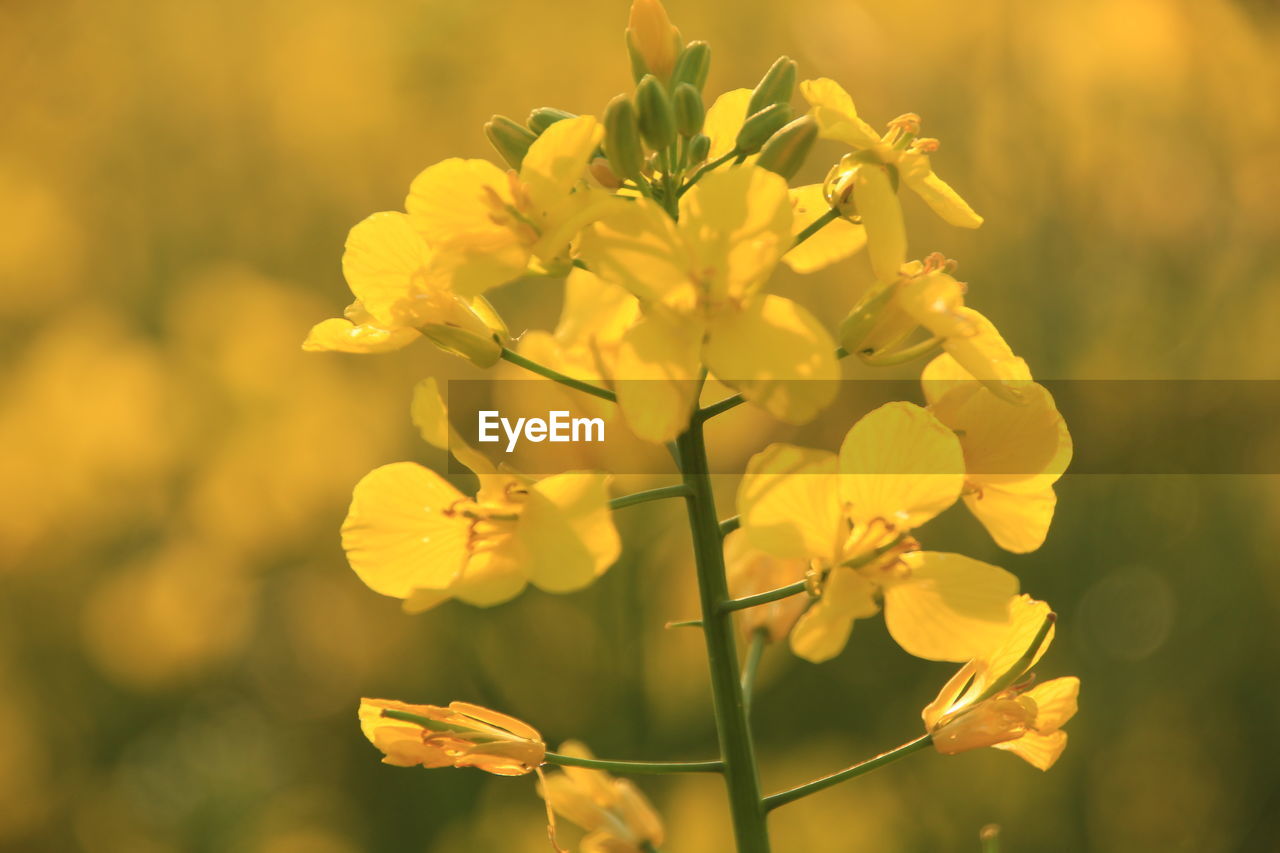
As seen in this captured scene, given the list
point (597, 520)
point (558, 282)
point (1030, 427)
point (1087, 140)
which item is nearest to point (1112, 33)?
point (1087, 140)

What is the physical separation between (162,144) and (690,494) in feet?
11.8

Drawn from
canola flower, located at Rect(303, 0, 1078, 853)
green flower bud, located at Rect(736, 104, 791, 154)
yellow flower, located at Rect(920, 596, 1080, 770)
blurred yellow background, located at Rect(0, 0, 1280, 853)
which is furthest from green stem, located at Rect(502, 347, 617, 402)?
blurred yellow background, located at Rect(0, 0, 1280, 853)

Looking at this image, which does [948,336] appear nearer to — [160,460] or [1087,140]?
[1087,140]

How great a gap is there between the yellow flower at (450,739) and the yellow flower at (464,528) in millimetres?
115

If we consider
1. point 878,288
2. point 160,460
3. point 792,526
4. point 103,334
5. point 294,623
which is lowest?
point 294,623

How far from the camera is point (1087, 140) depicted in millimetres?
2838

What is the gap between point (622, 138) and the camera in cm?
82

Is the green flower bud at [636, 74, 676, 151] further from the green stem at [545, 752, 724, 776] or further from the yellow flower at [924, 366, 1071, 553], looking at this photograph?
the green stem at [545, 752, 724, 776]

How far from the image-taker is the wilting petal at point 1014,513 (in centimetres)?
86

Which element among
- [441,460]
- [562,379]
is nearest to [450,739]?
[562,379]

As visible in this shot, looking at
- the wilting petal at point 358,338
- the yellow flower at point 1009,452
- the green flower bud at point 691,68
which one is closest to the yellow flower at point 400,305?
the wilting petal at point 358,338

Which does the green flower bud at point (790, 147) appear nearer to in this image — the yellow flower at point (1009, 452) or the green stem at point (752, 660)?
the yellow flower at point (1009, 452)

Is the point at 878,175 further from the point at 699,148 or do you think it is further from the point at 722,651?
the point at 722,651

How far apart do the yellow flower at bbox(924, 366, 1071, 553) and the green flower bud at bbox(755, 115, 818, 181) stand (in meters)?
0.19
